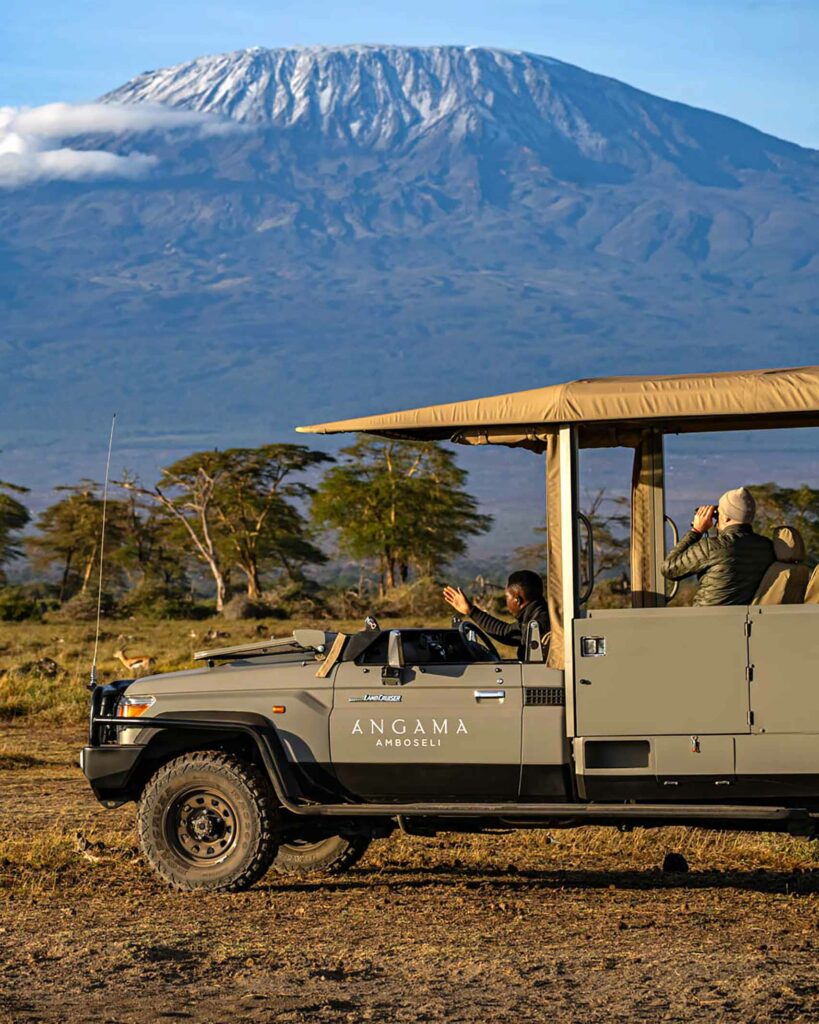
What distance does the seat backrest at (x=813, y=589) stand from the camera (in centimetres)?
931

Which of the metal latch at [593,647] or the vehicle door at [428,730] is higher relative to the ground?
the metal latch at [593,647]

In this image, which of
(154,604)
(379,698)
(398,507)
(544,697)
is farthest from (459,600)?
(398,507)

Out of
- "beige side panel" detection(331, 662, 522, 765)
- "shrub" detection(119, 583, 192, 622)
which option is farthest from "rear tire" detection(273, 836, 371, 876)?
"shrub" detection(119, 583, 192, 622)

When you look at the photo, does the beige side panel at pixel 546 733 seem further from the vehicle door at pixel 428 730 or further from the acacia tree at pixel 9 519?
the acacia tree at pixel 9 519

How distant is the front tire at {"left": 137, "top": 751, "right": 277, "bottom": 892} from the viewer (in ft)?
31.5

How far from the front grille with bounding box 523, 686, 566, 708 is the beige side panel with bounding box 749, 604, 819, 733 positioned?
0.96 m

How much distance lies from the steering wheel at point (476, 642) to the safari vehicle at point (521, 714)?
0.09 feet

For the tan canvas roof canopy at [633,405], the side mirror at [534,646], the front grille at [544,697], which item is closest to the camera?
the tan canvas roof canopy at [633,405]

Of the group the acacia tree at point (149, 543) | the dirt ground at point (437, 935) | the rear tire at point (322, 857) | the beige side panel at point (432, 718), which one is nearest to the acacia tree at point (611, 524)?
the beige side panel at point (432, 718)

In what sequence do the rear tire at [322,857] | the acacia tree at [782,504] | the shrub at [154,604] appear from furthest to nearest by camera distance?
the shrub at [154,604] < the acacia tree at [782,504] < the rear tire at [322,857]

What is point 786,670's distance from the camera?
8.90 meters

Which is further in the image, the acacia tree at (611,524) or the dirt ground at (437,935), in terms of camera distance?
the acacia tree at (611,524)

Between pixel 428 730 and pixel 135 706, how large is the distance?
5.47 feet

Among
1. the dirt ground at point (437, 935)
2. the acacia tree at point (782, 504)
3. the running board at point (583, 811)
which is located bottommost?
the dirt ground at point (437, 935)
